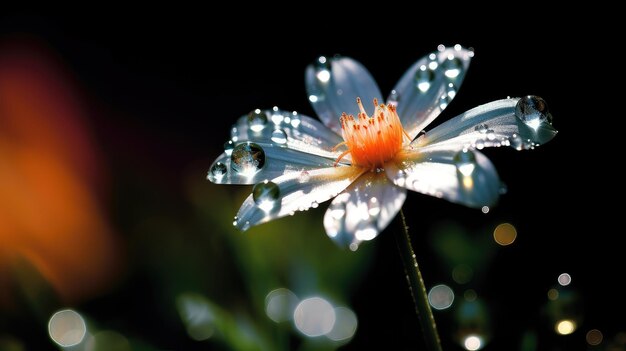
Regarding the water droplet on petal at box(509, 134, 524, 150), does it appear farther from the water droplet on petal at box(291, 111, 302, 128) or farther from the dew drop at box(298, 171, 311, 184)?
the water droplet on petal at box(291, 111, 302, 128)

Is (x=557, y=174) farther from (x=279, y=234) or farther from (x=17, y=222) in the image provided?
(x=17, y=222)

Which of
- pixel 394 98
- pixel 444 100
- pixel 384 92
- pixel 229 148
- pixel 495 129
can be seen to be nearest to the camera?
pixel 495 129

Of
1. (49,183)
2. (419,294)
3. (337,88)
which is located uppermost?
(49,183)

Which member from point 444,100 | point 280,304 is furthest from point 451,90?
point 280,304

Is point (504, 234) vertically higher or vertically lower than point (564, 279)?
higher

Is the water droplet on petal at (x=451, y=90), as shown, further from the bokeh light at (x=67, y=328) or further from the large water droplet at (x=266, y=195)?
the bokeh light at (x=67, y=328)

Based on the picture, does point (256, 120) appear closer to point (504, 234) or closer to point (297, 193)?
point (297, 193)
